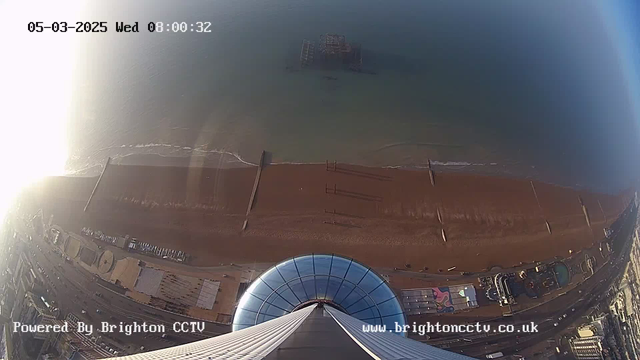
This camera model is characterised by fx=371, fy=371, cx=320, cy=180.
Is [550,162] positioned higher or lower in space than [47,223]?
higher

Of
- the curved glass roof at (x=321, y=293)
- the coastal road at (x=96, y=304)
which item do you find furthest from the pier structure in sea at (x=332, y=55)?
the coastal road at (x=96, y=304)

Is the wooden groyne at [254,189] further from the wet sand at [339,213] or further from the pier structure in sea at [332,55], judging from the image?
the pier structure in sea at [332,55]

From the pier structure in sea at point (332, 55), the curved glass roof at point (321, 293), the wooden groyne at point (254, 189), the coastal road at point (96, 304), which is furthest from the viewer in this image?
the pier structure in sea at point (332, 55)

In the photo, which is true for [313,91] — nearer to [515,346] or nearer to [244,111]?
[244,111]

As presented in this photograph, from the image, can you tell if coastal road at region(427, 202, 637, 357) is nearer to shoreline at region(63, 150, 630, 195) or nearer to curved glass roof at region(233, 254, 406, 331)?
shoreline at region(63, 150, 630, 195)

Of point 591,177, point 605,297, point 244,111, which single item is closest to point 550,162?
point 591,177

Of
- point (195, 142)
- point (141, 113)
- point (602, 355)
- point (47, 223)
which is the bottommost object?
point (602, 355)
